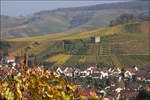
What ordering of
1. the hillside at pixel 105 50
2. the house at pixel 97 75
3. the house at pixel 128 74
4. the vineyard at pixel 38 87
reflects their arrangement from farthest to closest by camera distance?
the hillside at pixel 105 50 → the house at pixel 128 74 → the house at pixel 97 75 → the vineyard at pixel 38 87

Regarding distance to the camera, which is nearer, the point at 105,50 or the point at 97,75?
the point at 97,75

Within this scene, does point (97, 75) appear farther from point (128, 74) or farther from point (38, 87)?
point (38, 87)

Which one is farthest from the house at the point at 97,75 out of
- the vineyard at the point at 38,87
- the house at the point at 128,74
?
the vineyard at the point at 38,87

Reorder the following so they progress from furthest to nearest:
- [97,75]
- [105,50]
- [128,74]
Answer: [105,50], [128,74], [97,75]

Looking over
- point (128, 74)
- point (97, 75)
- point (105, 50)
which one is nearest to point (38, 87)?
point (97, 75)

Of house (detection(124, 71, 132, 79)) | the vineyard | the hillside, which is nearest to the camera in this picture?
the vineyard

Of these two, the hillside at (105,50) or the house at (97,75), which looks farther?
the hillside at (105,50)

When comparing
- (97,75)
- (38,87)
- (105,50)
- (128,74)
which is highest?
(105,50)

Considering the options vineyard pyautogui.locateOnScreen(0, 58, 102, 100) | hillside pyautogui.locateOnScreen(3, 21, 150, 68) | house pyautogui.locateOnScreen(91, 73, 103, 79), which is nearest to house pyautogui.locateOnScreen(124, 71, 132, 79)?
house pyautogui.locateOnScreen(91, 73, 103, 79)

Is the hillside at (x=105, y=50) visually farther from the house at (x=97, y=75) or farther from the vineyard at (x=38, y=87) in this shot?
the vineyard at (x=38, y=87)

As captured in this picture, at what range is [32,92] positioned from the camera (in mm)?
3986

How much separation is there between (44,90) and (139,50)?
286 ft

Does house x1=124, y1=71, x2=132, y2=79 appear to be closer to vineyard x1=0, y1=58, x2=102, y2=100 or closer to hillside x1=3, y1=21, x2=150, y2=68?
hillside x1=3, y1=21, x2=150, y2=68

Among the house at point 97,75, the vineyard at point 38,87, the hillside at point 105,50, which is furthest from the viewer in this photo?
the hillside at point 105,50
